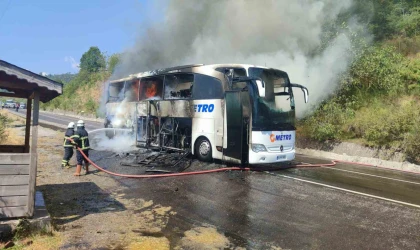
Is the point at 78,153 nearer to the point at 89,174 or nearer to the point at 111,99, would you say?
the point at 89,174

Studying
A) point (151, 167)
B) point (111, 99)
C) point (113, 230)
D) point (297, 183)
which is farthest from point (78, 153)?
point (111, 99)

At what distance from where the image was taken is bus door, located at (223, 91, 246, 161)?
837 cm

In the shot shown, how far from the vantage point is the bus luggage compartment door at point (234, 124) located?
8.38 metres

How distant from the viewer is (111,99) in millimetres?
14617

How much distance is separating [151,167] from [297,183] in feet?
13.1

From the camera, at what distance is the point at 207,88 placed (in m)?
9.34

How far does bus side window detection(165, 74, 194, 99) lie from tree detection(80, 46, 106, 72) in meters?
55.7

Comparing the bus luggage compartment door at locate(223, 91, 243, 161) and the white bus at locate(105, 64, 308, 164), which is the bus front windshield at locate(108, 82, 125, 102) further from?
the bus luggage compartment door at locate(223, 91, 243, 161)

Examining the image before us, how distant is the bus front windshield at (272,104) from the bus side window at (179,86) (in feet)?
7.27

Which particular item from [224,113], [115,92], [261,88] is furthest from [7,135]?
[261,88]

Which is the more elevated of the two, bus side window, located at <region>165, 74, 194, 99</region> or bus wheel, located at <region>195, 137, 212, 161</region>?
bus side window, located at <region>165, 74, 194, 99</region>

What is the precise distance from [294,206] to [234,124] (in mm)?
3196

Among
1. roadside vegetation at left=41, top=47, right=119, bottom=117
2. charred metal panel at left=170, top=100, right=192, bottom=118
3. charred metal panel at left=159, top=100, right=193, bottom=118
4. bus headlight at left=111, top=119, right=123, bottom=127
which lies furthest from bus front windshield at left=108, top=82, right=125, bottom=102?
roadside vegetation at left=41, top=47, right=119, bottom=117

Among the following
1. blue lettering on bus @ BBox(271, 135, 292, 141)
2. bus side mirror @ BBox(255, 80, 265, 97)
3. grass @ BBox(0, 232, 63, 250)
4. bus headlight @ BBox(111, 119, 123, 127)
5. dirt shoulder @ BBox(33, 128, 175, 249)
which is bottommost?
grass @ BBox(0, 232, 63, 250)
